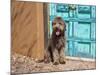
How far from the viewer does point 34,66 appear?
1.93 meters

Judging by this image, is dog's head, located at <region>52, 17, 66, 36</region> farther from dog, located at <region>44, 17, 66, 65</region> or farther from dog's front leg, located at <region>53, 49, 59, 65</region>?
dog's front leg, located at <region>53, 49, 59, 65</region>

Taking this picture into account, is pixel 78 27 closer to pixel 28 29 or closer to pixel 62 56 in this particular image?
pixel 62 56

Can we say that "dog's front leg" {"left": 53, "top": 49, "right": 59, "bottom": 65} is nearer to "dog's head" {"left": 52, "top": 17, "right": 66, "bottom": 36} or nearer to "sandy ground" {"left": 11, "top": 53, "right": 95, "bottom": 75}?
"sandy ground" {"left": 11, "top": 53, "right": 95, "bottom": 75}

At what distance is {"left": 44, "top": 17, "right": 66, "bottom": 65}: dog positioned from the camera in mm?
2000

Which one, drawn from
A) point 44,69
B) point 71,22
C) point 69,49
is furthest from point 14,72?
point 71,22

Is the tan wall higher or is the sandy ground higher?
the tan wall

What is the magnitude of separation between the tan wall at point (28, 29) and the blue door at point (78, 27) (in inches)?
4.9

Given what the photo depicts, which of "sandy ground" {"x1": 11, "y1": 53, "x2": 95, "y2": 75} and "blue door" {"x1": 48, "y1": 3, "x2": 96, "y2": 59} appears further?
"blue door" {"x1": 48, "y1": 3, "x2": 96, "y2": 59}

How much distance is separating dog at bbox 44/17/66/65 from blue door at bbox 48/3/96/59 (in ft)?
0.14

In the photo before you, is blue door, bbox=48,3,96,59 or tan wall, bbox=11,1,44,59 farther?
blue door, bbox=48,3,96,59

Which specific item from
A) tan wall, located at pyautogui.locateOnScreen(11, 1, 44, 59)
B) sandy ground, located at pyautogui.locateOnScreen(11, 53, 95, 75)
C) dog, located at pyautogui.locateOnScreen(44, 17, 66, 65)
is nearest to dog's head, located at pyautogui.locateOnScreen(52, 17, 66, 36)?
dog, located at pyautogui.locateOnScreen(44, 17, 66, 65)

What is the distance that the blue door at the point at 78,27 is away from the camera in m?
2.05

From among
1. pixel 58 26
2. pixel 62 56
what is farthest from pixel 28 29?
pixel 62 56

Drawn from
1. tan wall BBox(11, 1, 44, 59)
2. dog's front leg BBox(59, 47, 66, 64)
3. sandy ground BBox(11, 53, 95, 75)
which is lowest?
sandy ground BBox(11, 53, 95, 75)
